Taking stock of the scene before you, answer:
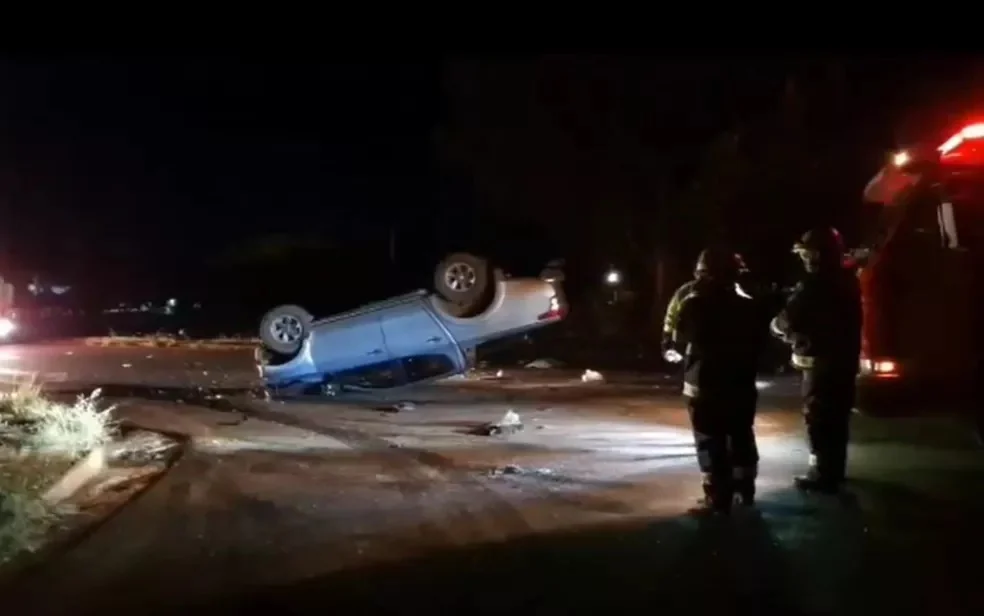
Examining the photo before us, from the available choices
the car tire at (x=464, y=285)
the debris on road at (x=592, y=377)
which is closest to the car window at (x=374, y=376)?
the car tire at (x=464, y=285)

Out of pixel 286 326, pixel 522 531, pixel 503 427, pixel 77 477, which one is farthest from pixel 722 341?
pixel 286 326

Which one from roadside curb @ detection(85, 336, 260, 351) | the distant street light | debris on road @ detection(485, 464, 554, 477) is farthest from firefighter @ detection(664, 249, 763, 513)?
the distant street light

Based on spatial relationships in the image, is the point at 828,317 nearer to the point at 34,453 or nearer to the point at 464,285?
the point at 34,453

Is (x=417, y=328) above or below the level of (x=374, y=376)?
above

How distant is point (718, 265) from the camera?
9.62 meters

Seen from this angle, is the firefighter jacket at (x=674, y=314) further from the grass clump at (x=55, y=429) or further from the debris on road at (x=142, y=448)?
the grass clump at (x=55, y=429)

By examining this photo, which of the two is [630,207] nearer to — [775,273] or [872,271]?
[775,273]

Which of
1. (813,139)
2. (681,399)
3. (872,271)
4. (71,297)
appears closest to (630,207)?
(813,139)

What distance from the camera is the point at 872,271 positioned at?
439 inches

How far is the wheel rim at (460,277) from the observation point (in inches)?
727

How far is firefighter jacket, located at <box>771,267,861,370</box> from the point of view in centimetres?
1012

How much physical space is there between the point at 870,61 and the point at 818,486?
17.7m

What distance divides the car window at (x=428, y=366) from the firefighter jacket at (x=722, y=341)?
9.23m

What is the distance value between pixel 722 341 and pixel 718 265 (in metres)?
0.52
